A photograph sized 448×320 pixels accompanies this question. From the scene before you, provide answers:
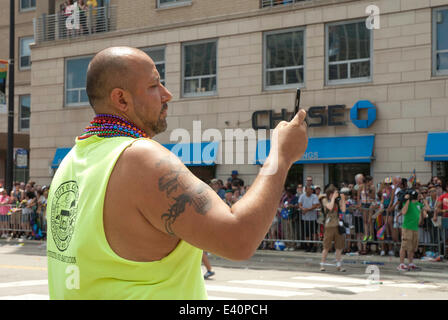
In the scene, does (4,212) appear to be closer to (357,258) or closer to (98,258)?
(357,258)

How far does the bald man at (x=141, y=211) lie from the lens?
6.77 feet

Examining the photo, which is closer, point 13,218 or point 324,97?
point 324,97

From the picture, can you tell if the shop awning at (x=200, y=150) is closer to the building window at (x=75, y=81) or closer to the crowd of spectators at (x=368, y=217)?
the crowd of spectators at (x=368, y=217)

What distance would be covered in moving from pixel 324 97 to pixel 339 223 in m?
7.90

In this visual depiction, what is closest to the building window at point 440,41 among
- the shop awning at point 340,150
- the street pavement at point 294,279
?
the shop awning at point 340,150

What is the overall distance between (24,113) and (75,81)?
35.1 ft

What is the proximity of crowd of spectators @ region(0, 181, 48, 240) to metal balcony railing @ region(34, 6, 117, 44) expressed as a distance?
22.5ft

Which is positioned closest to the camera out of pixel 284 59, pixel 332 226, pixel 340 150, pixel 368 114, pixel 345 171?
pixel 332 226

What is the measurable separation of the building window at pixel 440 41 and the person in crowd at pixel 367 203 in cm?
455

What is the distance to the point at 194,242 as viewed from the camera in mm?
2059

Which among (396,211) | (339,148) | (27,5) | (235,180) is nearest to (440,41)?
(339,148)

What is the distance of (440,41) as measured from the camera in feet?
65.2
